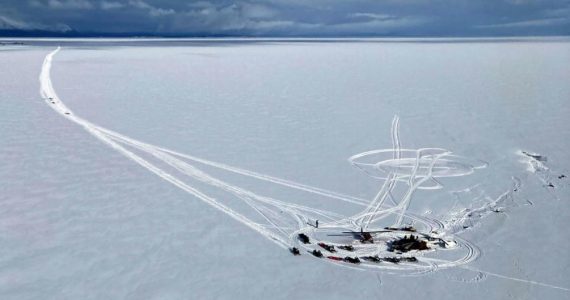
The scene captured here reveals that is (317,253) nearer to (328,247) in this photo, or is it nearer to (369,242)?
(328,247)

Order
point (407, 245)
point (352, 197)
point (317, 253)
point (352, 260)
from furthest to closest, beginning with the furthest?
1. point (352, 197)
2. point (407, 245)
3. point (317, 253)
4. point (352, 260)

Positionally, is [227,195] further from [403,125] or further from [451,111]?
[451,111]

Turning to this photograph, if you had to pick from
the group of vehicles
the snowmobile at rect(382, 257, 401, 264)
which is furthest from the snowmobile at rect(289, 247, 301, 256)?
the snowmobile at rect(382, 257, 401, 264)

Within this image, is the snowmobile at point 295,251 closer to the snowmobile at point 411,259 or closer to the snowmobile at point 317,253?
the snowmobile at point 317,253

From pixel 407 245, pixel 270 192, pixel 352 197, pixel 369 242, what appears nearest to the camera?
pixel 407 245

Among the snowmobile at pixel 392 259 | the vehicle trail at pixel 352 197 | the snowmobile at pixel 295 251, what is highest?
the snowmobile at pixel 295 251

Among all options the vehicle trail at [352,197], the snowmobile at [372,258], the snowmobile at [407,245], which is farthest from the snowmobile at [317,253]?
the snowmobile at [407,245]

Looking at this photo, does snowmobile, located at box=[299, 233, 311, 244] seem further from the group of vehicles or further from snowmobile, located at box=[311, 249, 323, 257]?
snowmobile, located at box=[311, 249, 323, 257]

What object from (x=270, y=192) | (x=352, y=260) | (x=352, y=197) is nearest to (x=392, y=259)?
(x=352, y=260)

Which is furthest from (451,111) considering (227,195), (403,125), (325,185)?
(227,195)
